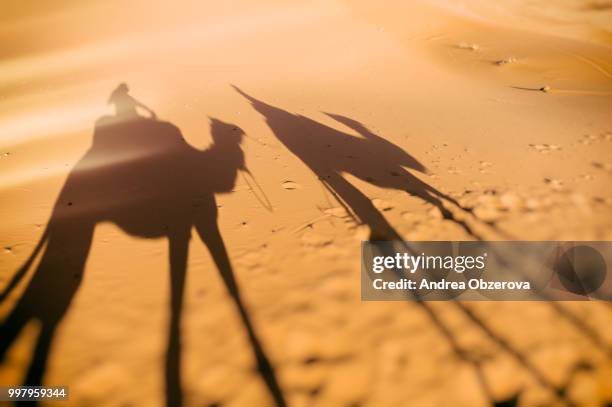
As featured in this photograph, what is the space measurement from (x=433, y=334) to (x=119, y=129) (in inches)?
279

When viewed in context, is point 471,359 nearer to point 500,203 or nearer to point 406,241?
point 406,241

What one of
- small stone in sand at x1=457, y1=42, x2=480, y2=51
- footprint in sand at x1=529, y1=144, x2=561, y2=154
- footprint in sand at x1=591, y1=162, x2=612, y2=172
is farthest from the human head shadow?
small stone in sand at x1=457, y1=42, x2=480, y2=51

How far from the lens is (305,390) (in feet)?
7.96

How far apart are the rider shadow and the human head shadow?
1159mm

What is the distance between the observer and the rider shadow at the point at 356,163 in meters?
4.20

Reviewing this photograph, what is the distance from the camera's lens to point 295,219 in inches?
166

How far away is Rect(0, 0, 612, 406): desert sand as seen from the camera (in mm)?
2551

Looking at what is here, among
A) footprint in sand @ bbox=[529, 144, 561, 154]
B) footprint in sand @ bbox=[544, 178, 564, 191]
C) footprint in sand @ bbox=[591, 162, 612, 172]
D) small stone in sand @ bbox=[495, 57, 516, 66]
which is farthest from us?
small stone in sand @ bbox=[495, 57, 516, 66]

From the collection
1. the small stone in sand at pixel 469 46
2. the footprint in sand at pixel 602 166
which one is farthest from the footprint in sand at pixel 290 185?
the small stone in sand at pixel 469 46

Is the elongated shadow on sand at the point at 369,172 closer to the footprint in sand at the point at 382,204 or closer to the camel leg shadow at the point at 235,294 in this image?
the footprint in sand at the point at 382,204

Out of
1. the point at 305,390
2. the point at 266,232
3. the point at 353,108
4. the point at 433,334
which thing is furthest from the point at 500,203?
the point at 353,108

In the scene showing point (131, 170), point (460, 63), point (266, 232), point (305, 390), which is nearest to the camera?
point (305, 390)

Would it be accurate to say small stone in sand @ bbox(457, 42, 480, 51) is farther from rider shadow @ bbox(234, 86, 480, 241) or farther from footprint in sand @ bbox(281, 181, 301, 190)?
footprint in sand @ bbox(281, 181, 301, 190)

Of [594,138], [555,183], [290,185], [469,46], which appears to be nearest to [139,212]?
[290,185]
